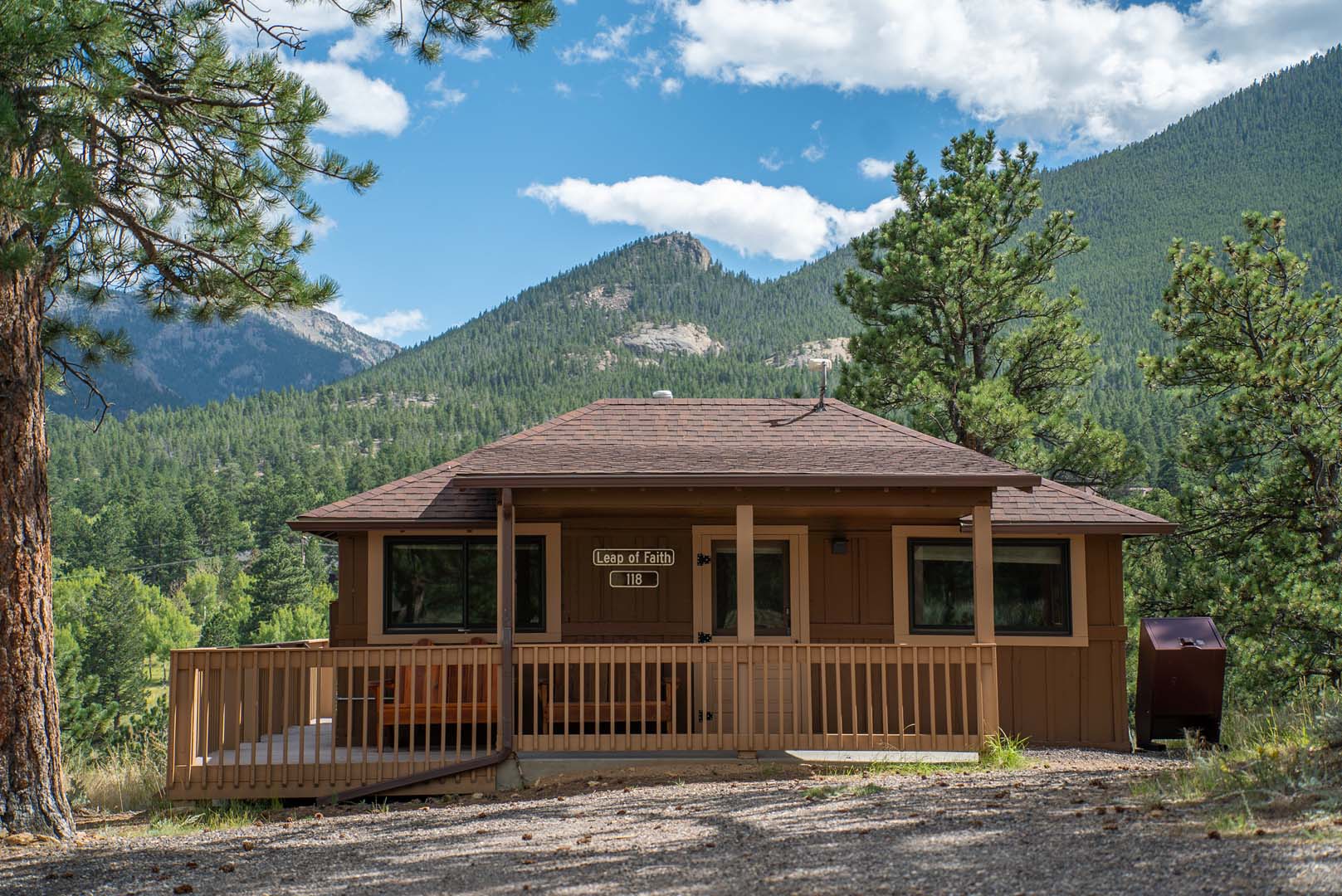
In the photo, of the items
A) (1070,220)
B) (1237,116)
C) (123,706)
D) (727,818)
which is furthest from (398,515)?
(1237,116)

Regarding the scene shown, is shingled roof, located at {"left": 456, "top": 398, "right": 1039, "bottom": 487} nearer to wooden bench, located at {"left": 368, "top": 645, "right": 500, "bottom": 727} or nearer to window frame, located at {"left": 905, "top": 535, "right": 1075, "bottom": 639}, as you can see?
window frame, located at {"left": 905, "top": 535, "right": 1075, "bottom": 639}

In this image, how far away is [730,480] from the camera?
9664 mm

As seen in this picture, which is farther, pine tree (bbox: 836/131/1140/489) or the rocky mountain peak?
the rocky mountain peak

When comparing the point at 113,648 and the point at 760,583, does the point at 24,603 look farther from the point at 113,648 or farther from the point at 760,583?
the point at 113,648

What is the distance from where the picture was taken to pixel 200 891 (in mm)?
5953

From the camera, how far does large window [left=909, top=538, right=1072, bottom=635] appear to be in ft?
38.5

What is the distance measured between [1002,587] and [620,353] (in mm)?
122616

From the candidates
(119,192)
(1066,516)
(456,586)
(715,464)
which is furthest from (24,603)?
(1066,516)

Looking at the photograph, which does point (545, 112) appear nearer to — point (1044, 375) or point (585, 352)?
point (1044, 375)

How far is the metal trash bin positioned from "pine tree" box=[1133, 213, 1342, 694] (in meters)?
4.35

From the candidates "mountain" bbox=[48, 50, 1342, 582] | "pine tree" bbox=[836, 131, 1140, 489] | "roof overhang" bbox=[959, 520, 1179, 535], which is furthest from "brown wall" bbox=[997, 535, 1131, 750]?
"mountain" bbox=[48, 50, 1342, 582]

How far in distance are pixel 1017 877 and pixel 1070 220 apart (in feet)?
58.1

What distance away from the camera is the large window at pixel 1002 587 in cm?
1173

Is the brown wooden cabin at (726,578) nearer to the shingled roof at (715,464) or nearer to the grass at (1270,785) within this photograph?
the shingled roof at (715,464)
